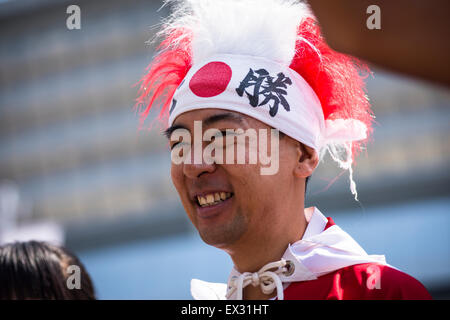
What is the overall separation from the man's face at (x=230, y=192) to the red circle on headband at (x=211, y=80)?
0.06 metres

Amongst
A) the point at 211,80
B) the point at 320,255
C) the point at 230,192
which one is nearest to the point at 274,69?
the point at 211,80

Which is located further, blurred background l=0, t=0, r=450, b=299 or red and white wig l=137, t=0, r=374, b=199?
blurred background l=0, t=0, r=450, b=299

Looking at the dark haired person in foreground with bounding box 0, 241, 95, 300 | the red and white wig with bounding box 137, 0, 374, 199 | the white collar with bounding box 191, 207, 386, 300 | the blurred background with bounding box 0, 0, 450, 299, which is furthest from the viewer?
the blurred background with bounding box 0, 0, 450, 299

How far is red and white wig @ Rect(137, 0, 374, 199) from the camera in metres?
1.84

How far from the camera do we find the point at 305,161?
189 cm

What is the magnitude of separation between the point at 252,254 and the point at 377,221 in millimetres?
10569

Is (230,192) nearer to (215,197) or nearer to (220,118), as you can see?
(215,197)

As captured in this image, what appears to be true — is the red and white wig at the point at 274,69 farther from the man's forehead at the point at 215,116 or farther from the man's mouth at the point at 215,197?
the man's mouth at the point at 215,197

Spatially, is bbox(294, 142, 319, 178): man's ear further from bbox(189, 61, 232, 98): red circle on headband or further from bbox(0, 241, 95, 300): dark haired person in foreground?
bbox(0, 241, 95, 300): dark haired person in foreground

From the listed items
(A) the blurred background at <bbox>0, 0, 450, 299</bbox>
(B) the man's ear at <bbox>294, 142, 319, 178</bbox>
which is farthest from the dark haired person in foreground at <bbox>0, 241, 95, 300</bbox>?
(A) the blurred background at <bbox>0, 0, 450, 299</bbox>

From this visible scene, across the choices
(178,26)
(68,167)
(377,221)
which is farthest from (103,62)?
(178,26)

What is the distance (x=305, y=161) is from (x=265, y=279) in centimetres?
38

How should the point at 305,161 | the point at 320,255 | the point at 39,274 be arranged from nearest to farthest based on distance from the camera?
the point at 320,255 → the point at 305,161 → the point at 39,274
